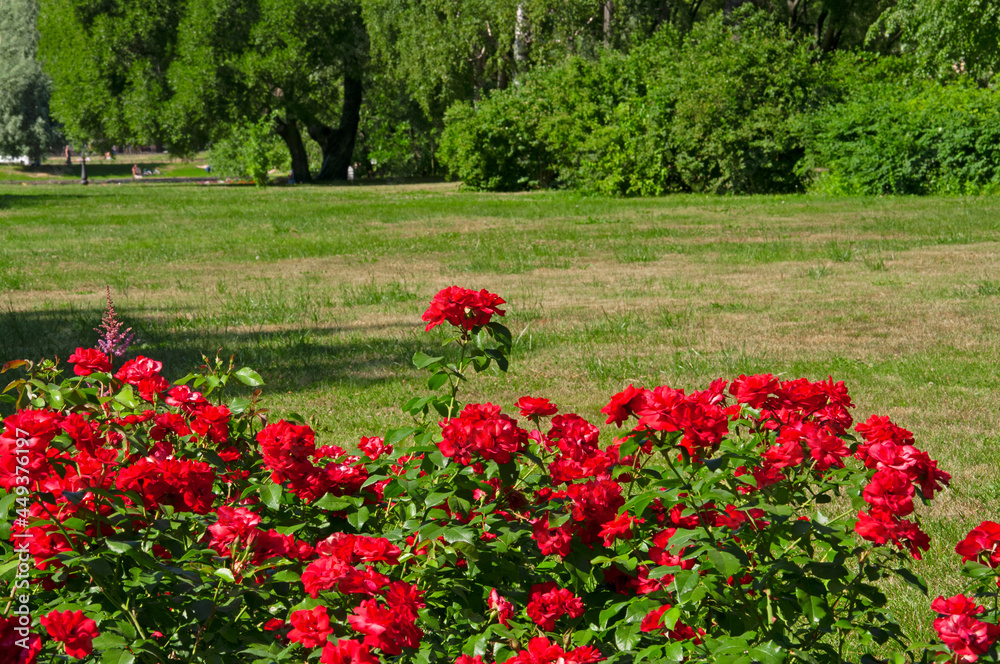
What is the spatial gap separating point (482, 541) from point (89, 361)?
4.10ft

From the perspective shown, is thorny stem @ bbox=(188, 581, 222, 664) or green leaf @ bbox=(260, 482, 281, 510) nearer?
thorny stem @ bbox=(188, 581, 222, 664)

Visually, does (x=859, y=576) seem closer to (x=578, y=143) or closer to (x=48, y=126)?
(x=578, y=143)

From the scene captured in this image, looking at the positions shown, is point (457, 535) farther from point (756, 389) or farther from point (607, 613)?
point (756, 389)

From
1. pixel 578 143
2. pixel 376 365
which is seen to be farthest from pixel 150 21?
pixel 376 365

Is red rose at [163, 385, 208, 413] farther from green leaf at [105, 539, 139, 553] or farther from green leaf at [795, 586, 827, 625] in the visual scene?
green leaf at [795, 586, 827, 625]

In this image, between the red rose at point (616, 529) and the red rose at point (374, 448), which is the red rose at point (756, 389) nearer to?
the red rose at point (616, 529)

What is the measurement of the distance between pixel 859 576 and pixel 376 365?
188 inches

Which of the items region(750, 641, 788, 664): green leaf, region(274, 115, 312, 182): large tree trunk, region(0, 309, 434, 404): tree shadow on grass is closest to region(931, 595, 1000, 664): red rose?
region(750, 641, 788, 664): green leaf

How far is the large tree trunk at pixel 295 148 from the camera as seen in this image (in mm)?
38119

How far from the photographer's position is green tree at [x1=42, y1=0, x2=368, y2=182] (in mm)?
34469

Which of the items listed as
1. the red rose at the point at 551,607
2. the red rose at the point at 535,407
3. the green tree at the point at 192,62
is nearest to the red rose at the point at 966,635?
the red rose at the point at 551,607

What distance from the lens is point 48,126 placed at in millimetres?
59938

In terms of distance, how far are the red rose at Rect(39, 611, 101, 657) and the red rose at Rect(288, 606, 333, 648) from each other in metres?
0.34

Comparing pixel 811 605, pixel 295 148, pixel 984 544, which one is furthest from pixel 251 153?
pixel 984 544
